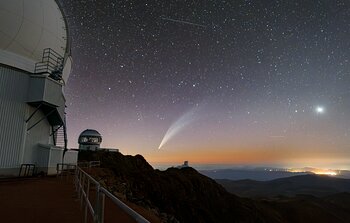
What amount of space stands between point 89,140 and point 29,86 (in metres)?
34.6

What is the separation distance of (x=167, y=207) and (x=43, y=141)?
20085 mm

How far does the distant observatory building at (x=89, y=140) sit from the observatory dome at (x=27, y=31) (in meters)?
31.8

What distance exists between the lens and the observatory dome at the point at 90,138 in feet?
168

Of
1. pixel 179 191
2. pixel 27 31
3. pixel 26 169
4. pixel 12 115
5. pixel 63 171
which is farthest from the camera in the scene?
pixel 179 191

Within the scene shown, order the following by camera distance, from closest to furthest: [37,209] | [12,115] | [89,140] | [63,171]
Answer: [37,209] → [12,115] → [63,171] → [89,140]

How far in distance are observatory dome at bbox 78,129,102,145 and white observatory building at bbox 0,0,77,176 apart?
3084 cm

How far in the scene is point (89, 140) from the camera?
51250 mm

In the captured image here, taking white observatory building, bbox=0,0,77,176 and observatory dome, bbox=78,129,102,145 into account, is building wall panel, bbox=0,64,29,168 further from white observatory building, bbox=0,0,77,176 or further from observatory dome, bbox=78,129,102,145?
observatory dome, bbox=78,129,102,145

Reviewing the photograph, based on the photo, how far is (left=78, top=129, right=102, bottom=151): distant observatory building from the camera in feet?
168

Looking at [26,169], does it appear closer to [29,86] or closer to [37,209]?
[29,86]

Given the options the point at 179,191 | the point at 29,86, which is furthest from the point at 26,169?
the point at 179,191

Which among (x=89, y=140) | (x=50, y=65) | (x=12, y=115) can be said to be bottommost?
(x=12, y=115)

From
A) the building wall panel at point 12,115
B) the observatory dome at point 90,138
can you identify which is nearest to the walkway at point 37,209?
the building wall panel at point 12,115

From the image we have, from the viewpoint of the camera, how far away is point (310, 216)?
72.8 m
